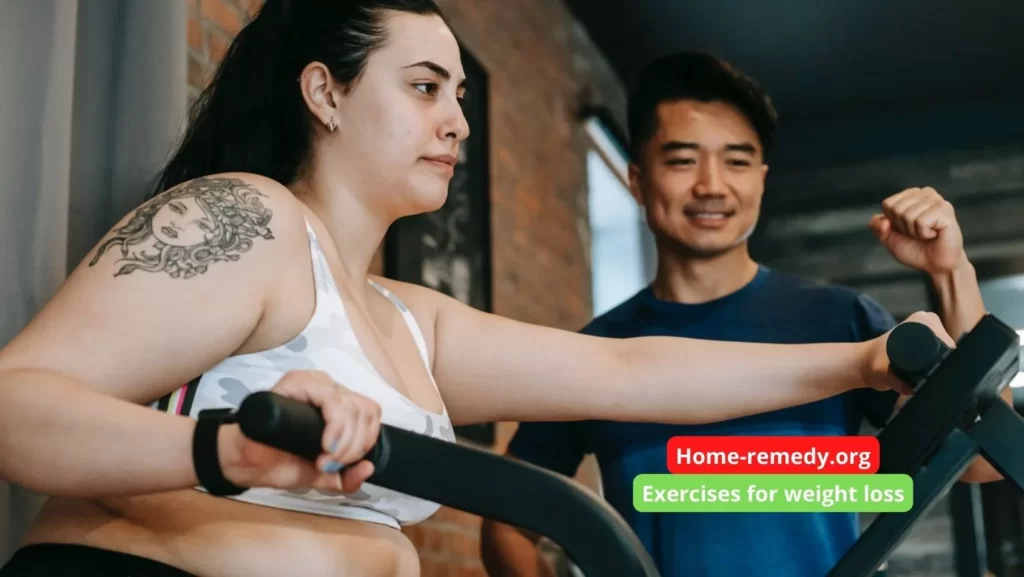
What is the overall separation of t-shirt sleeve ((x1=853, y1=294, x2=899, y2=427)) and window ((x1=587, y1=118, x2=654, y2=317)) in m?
2.34

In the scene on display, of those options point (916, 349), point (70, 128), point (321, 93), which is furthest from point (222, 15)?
point (916, 349)

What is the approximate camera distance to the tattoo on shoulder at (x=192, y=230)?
2.61 ft

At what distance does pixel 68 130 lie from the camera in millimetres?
1100

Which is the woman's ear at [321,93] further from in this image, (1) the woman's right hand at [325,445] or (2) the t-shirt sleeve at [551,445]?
(2) the t-shirt sleeve at [551,445]

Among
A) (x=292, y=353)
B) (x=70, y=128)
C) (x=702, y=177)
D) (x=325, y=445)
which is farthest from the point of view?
(x=702, y=177)

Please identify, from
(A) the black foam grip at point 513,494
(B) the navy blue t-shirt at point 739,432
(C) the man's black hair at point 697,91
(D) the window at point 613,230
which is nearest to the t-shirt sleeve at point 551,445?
(B) the navy blue t-shirt at point 739,432

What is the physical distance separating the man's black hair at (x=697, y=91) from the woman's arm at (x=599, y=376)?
0.67 meters

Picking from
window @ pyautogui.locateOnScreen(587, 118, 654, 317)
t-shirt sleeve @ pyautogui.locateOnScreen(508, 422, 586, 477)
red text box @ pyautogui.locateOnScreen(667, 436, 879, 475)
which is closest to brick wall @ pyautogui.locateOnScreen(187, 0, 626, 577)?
window @ pyautogui.locateOnScreen(587, 118, 654, 317)

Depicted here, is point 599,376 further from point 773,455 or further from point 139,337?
point 139,337

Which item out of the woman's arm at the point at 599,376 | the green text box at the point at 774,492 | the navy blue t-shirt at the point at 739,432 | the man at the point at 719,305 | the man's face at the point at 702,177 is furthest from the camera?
the man's face at the point at 702,177

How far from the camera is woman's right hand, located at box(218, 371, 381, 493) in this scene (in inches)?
25.0

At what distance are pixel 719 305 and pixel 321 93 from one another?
74 centimetres

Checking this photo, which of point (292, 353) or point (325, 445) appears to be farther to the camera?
point (292, 353)

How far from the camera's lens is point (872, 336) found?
146cm
